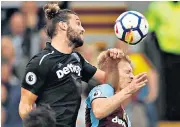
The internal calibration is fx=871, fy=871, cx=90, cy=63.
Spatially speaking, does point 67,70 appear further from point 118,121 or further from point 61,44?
point 118,121

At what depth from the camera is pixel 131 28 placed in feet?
Result: 31.1

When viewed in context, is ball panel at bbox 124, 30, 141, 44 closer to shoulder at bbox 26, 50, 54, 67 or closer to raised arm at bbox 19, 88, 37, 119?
shoulder at bbox 26, 50, 54, 67

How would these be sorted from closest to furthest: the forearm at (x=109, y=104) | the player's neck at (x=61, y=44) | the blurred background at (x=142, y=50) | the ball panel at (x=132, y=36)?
1. the forearm at (x=109, y=104)
2. the player's neck at (x=61, y=44)
3. the ball panel at (x=132, y=36)
4. the blurred background at (x=142, y=50)

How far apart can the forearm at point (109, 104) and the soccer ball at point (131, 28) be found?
930mm

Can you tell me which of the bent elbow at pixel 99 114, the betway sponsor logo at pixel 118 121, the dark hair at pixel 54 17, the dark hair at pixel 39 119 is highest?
the dark hair at pixel 54 17

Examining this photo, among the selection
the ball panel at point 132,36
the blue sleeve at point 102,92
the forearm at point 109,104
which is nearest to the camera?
the forearm at point 109,104

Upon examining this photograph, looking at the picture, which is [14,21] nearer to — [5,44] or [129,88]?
[5,44]

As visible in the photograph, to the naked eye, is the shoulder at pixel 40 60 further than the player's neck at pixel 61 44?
No

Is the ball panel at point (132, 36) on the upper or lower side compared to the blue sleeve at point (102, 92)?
upper

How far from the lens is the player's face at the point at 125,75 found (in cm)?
902

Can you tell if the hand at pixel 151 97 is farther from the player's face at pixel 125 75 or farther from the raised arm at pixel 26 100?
the raised arm at pixel 26 100

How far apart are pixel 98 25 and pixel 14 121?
261 centimetres

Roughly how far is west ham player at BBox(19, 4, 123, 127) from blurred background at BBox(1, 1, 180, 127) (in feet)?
13.4

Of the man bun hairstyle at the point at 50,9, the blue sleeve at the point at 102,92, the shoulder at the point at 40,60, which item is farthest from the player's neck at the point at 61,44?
the blue sleeve at the point at 102,92
